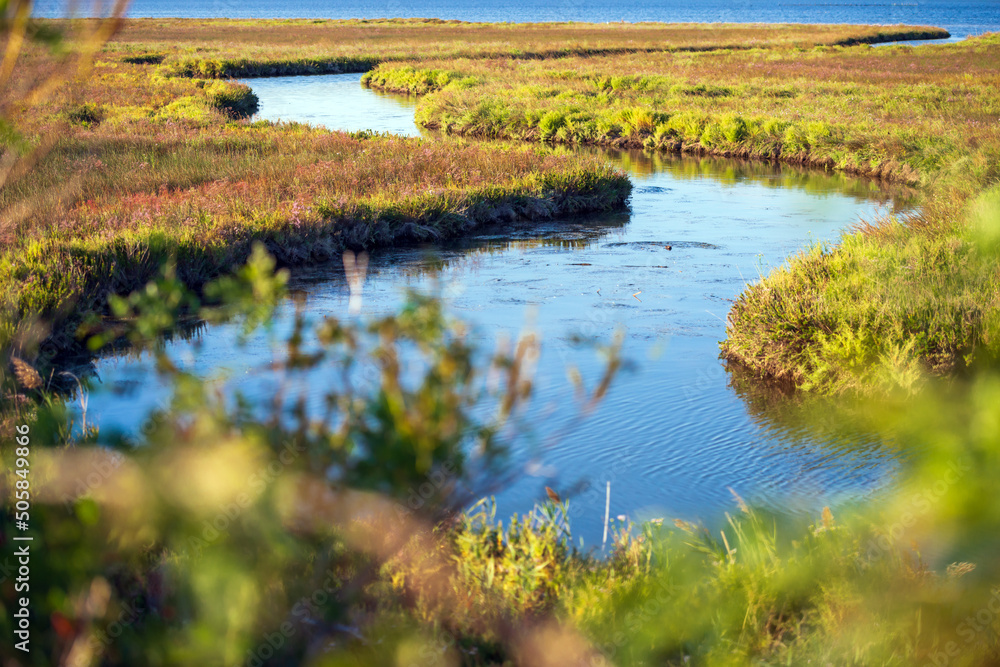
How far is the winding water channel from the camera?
256 inches

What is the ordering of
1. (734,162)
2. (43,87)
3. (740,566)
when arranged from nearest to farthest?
1. (43,87)
2. (740,566)
3. (734,162)

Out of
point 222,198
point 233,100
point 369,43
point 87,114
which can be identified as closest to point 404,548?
point 222,198

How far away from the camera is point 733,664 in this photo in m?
3.64

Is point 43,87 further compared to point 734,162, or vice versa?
point 734,162

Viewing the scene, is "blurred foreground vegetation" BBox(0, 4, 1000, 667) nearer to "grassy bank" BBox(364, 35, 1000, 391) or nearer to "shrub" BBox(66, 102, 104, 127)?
"grassy bank" BBox(364, 35, 1000, 391)

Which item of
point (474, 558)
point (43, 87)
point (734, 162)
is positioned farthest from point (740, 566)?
point (734, 162)

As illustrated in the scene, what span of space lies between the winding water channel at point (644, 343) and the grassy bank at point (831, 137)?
764 mm

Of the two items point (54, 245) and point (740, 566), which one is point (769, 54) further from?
point (740, 566)

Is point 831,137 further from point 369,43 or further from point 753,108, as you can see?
point 369,43

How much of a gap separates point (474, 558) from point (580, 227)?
1249cm

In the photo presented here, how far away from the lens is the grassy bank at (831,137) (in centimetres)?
833

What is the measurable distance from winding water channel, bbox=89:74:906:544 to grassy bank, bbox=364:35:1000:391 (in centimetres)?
76

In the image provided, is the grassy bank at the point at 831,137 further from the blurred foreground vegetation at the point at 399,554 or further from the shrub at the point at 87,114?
the shrub at the point at 87,114

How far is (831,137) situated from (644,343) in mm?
16048
